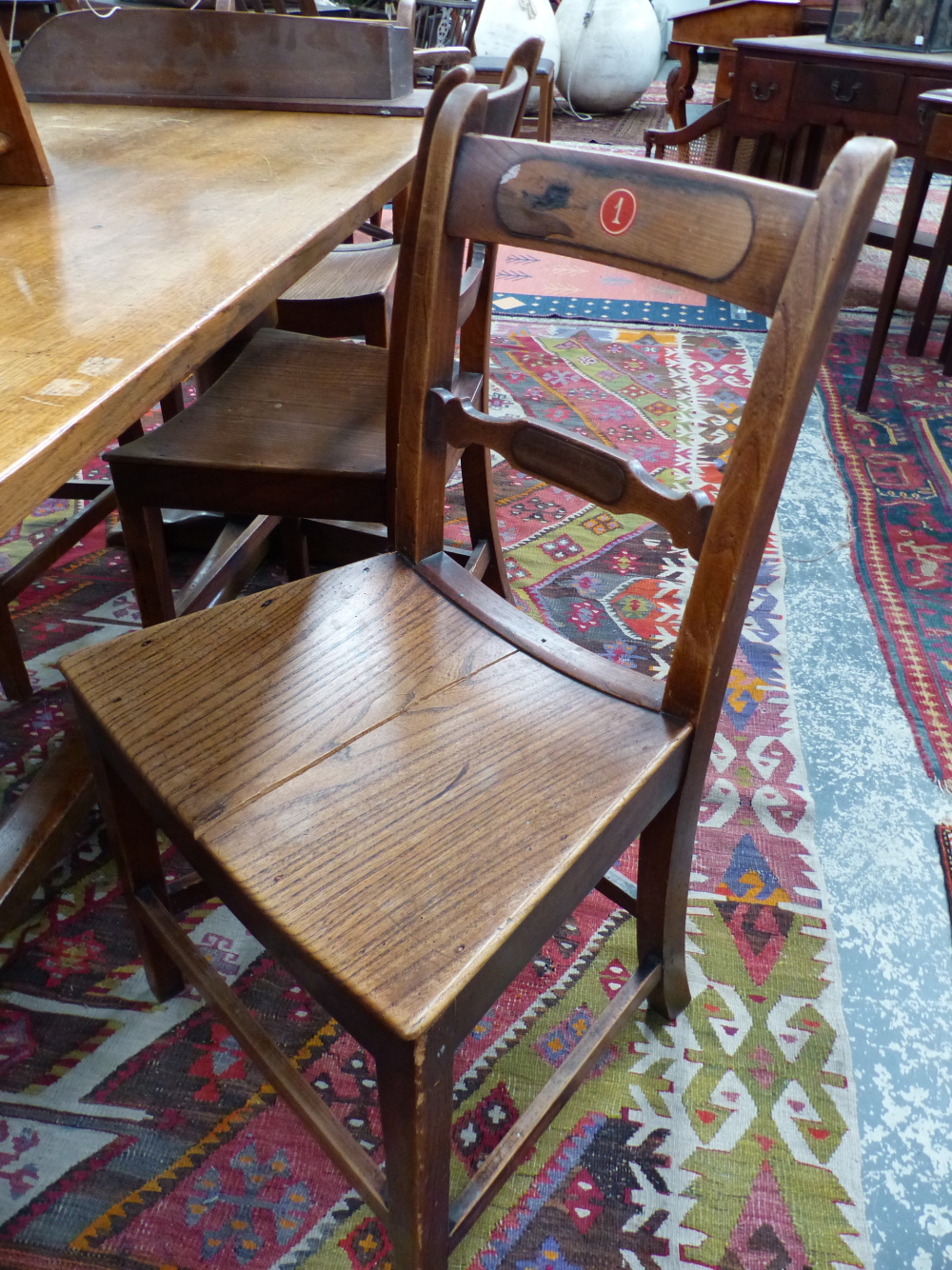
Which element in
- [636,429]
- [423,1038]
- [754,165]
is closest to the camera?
[423,1038]

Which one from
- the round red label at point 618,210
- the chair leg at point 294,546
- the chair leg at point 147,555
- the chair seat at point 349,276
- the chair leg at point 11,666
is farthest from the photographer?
the chair seat at point 349,276

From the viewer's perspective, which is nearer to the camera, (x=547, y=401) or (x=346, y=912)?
(x=346, y=912)

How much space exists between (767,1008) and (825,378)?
Result: 2382 millimetres

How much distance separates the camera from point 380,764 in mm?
794

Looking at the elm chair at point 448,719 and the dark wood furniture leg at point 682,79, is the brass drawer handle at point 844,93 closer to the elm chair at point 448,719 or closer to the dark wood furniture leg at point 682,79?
the dark wood furniture leg at point 682,79

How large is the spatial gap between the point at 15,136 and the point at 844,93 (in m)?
2.86

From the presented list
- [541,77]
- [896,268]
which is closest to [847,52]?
[896,268]

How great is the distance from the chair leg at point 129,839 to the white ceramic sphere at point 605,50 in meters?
7.04

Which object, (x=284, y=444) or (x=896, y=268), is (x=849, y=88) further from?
(x=284, y=444)

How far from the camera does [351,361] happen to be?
1546 mm

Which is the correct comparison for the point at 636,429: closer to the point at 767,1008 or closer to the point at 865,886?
the point at 865,886

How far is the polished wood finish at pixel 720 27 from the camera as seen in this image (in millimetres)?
4852

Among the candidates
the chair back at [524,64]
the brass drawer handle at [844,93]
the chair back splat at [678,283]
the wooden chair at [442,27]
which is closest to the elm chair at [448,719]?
the chair back splat at [678,283]

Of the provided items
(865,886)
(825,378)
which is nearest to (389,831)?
(865,886)
